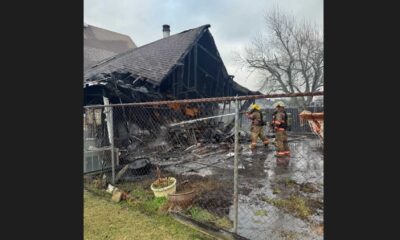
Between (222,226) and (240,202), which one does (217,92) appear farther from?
(222,226)

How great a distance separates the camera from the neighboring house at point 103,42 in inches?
1031

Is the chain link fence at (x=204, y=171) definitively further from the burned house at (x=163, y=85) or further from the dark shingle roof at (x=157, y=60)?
the dark shingle roof at (x=157, y=60)

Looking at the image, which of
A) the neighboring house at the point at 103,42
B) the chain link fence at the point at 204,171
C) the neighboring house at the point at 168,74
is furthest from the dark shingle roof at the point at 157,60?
the neighboring house at the point at 103,42

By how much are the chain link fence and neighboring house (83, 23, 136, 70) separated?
17527 mm

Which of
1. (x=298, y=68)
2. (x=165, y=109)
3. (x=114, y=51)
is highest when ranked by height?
(x=114, y=51)

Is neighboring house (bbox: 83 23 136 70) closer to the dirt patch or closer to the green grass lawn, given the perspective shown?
the dirt patch

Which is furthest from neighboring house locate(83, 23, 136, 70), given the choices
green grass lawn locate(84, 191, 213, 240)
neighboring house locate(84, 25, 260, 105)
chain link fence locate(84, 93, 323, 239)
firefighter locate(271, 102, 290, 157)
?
green grass lawn locate(84, 191, 213, 240)

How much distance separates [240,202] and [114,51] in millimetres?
28804

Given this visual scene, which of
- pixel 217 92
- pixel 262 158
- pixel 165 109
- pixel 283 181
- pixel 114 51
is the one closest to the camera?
pixel 283 181

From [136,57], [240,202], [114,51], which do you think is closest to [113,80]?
[136,57]

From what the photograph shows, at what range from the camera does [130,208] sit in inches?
190

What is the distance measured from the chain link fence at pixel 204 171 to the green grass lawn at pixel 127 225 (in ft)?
0.99

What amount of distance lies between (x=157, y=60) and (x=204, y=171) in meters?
7.62

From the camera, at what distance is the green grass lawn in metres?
3.74
